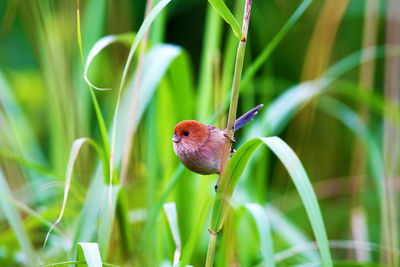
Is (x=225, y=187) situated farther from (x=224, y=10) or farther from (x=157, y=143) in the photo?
(x=157, y=143)

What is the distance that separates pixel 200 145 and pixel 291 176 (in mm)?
308

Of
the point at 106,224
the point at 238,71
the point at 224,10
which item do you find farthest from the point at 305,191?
the point at 106,224

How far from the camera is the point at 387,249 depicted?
3.47 ft

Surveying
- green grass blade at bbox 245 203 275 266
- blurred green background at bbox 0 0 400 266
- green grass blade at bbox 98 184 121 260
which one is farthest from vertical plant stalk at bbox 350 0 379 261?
green grass blade at bbox 98 184 121 260

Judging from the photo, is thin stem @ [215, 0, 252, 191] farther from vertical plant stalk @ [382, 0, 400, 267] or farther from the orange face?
vertical plant stalk @ [382, 0, 400, 267]

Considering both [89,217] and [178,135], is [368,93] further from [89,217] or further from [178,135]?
[89,217]

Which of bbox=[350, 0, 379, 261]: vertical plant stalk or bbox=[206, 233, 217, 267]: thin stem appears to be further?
bbox=[350, 0, 379, 261]: vertical plant stalk

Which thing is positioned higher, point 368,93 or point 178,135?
point 368,93

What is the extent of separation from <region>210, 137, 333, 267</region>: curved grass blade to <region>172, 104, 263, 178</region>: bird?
0.20 meters

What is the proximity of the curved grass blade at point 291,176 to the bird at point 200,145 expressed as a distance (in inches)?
8.0

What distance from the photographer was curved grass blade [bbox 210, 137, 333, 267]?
651 millimetres

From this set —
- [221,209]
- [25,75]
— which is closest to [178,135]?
[221,209]

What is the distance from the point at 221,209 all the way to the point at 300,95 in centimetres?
76

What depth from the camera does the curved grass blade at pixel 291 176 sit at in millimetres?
651
